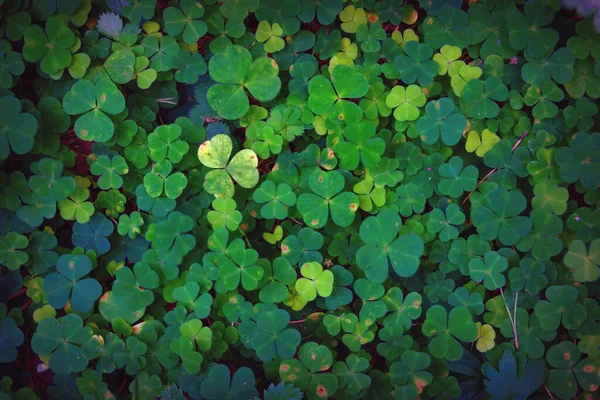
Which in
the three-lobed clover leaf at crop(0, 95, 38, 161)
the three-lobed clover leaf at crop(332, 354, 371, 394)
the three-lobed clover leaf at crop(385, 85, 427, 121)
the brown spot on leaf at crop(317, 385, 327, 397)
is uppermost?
the three-lobed clover leaf at crop(385, 85, 427, 121)

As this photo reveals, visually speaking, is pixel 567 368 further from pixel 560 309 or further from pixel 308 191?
pixel 308 191

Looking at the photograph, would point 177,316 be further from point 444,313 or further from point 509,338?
point 509,338

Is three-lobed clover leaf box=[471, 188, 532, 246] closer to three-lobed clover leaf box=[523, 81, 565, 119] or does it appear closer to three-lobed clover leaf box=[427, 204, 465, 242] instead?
three-lobed clover leaf box=[427, 204, 465, 242]

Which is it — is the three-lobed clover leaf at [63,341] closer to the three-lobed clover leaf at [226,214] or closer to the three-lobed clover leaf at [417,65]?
the three-lobed clover leaf at [226,214]

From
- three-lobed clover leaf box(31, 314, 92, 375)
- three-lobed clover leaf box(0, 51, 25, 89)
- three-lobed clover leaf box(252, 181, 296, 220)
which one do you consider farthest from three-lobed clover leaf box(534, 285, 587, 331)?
three-lobed clover leaf box(0, 51, 25, 89)

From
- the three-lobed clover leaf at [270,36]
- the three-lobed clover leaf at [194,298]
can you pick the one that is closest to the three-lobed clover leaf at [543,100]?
the three-lobed clover leaf at [270,36]
